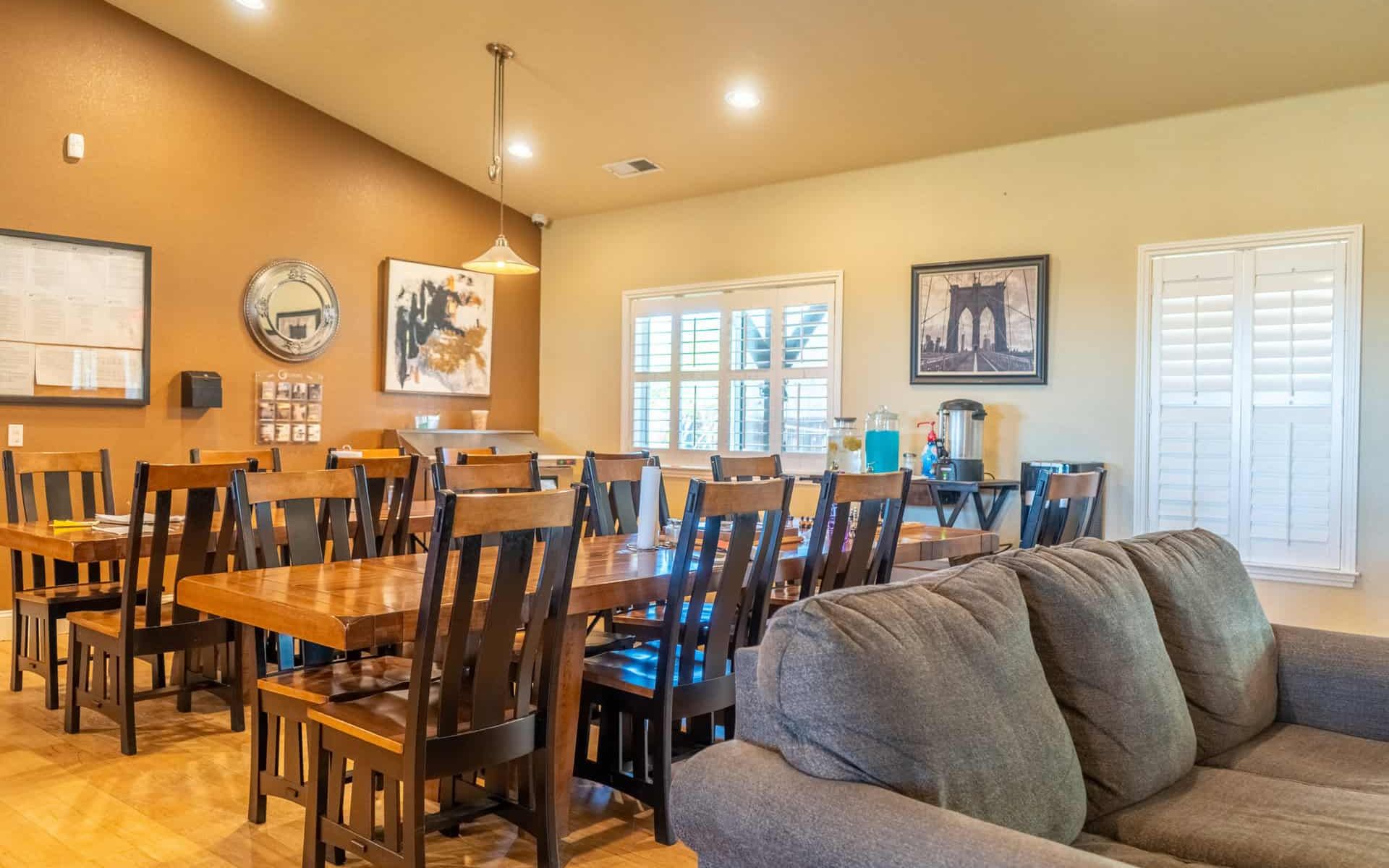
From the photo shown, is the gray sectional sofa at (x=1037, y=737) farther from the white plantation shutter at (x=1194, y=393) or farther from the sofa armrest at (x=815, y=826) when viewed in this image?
the white plantation shutter at (x=1194, y=393)

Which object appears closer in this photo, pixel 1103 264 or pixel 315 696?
pixel 315 696

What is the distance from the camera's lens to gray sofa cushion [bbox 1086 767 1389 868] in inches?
58.1

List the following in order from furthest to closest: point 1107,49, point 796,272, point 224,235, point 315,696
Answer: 1. point 796,272
2. point 224,235
3. point 1107,49
4. point 315,696

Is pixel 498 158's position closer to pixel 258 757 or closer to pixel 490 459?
pixel 490 459

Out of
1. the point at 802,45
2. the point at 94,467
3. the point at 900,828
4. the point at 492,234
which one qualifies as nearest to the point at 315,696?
the point at 900,828

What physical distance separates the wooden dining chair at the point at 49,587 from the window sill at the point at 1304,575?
Result: 482 centimetres

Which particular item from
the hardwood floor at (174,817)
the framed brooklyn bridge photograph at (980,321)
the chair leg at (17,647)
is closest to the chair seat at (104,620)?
the hardwood floor at (174,817)

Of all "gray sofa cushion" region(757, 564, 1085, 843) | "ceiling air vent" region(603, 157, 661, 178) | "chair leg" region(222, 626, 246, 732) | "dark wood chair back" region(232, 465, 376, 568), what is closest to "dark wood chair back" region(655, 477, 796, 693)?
"gray sofa cushion" region(757, 564, 1085, 843)

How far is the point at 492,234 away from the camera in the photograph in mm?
7176

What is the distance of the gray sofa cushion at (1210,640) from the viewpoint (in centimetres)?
201

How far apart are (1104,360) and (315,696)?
4.30 m

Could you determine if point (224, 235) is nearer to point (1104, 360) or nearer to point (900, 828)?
point (1104, 360)

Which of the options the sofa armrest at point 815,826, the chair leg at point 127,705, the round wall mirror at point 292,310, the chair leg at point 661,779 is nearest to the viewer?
the sofa armrest at point 815,826

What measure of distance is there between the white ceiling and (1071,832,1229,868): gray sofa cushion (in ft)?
11.5
